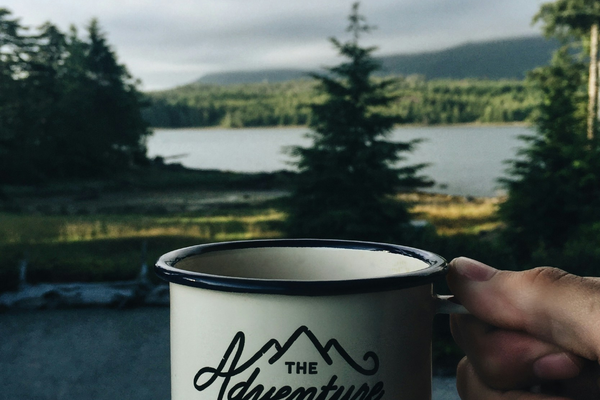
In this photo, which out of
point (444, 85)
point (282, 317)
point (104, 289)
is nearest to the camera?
point (282, 317)

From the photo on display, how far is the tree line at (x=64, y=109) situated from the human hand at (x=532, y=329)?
41.7 feet

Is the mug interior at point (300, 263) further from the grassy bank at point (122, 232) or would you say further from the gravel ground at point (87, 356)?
the grassy bank at point (122, 232)

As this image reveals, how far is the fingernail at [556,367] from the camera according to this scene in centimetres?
92

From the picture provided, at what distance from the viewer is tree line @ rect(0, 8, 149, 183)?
1240 cm

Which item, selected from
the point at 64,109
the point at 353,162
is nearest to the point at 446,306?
the point at 353,162

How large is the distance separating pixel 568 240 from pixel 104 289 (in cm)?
842

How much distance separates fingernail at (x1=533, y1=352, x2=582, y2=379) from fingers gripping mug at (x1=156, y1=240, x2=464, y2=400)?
22 centimetres

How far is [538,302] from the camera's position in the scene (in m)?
0.93

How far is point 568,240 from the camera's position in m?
10.7

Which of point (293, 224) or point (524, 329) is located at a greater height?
point (524, 329)

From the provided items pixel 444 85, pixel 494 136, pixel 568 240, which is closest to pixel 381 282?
pixel 568 240

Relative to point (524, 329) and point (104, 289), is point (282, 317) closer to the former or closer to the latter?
point (524, 329)

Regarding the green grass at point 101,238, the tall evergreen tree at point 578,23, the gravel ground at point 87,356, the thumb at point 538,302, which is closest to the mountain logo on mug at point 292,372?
the thumb at point 538,302

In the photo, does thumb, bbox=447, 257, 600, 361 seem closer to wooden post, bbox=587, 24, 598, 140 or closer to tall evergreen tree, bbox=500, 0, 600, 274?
→ tall evergreen tree, bbox=500, 0, 600, 274
